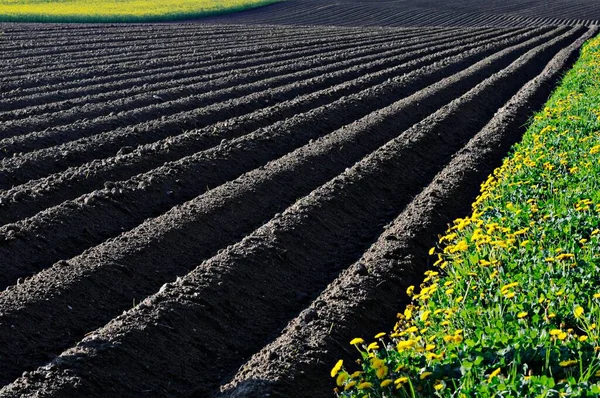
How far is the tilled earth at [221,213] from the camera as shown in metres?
6.12

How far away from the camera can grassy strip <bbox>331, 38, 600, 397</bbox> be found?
425 centimetres

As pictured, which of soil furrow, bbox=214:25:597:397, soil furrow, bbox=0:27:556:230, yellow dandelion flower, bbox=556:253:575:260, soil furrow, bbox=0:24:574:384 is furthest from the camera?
→ soil furrow, bbox=0:27:556:230

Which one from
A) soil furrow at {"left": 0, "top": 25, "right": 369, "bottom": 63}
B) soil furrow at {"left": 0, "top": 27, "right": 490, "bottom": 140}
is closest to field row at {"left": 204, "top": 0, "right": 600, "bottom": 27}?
soil furrow at {"left": 0, "top": 25, "right": 369, "bottom": 63}

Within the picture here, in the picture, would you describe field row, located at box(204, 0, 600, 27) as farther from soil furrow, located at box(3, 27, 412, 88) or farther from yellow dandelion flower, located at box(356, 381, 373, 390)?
yellow dandelion flower, located at box(356, 381, 373, 390)

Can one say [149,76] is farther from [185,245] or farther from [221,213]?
[185,245]

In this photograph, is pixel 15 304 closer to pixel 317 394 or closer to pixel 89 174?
pixel 317 394

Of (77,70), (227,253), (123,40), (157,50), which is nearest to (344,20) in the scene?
(123,40)

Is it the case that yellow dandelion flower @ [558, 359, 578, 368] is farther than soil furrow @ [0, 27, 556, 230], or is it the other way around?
soil furrow @ [0, 27, 556, 230]

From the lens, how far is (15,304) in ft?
22.2

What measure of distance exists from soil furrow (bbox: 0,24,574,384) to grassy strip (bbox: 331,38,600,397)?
4.47 ft

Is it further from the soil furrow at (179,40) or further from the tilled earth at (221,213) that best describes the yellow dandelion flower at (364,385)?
the soil furrow at (179,40)

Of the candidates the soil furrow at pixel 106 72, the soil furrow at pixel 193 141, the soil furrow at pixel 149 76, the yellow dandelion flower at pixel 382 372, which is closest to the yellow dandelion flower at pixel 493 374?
the yellow dandelion flower at pixel 382 372

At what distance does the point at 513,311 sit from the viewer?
16.8 ft

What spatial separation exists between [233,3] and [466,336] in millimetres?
54408
